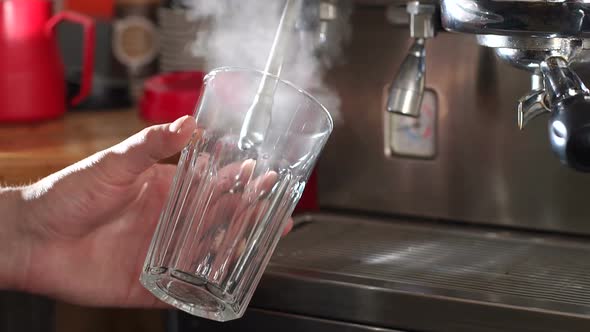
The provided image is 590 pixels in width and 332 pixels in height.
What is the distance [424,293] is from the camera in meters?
0.73

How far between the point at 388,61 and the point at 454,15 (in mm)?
284

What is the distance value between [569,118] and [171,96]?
2.21ft

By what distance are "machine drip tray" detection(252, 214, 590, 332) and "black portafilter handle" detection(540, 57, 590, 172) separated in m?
0.13

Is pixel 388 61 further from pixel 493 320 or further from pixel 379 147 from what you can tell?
pixel 493 320

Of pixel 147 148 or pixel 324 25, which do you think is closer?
pixel 147 148

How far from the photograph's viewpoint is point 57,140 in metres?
1.18

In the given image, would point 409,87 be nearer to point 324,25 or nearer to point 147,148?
point 324,25

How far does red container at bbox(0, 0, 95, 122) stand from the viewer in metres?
1.25

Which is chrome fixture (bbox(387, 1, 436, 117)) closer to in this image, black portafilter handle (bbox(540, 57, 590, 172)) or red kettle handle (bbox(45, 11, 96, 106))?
black portafilter handle (bbox(540, 57, 590, 172))

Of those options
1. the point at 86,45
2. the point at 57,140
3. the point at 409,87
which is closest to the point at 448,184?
the point at 409,87

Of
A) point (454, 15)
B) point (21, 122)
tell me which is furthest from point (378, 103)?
point (21, 122)

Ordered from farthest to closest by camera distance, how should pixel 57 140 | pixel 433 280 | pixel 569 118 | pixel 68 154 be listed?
1. pixel 57 140
2. pixel 68 154
3. pixel 433 280
4. pixel 569 118

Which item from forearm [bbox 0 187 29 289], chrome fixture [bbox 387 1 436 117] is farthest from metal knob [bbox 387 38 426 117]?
forearm [bbox 0 187 29 289]

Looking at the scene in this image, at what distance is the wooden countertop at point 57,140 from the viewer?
1.05 metres
